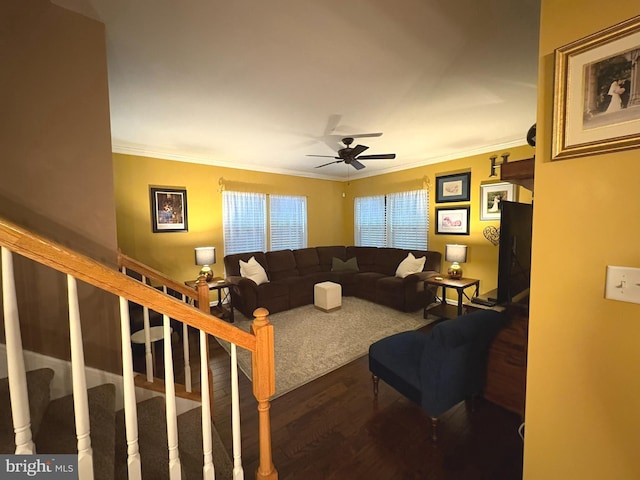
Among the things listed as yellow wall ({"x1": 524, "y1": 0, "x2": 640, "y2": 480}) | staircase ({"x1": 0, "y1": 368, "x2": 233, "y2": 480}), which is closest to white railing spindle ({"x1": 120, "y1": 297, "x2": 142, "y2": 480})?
staircase ({"x1": 0, "y1": 368, "x2": 233, "y2": 480})

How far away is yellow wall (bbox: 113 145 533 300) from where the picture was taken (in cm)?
390

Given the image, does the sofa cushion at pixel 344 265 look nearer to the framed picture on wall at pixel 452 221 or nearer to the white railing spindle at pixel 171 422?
the framed picture on wall at pixel 452 221

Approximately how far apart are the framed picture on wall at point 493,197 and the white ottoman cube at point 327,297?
2733 mm

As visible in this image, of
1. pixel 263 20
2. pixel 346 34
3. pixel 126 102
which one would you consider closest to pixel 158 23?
pixel 263 20

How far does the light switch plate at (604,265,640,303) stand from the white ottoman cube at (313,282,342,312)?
11.6 ft

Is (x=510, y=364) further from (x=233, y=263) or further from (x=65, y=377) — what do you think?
(x=233, y=263)

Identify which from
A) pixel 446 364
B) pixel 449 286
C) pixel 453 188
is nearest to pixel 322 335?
pixel 446 364

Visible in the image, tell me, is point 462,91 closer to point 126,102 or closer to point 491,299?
point 491,299

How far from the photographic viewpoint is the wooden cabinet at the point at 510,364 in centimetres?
186

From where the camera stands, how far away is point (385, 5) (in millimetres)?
1455

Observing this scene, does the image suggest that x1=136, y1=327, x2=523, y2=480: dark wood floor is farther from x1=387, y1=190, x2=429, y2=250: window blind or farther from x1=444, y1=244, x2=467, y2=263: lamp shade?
x1=387, y1=190, x2=429, y2=250: window blind

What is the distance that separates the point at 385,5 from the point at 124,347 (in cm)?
206

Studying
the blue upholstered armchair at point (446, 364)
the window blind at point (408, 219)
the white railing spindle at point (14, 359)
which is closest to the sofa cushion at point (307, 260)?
the window blind at point (408, 219)

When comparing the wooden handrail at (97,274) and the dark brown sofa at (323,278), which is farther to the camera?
the dark brown sofa at (323,278)
